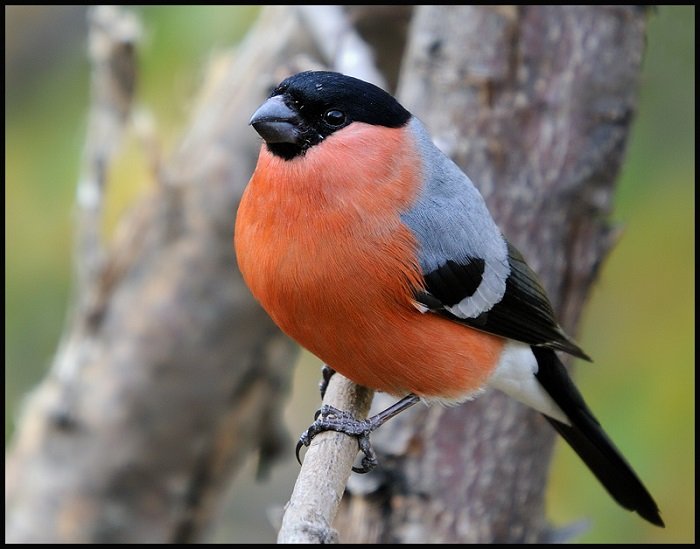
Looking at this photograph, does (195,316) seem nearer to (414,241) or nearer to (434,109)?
(434,109)

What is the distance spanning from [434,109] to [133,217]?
5.72ft

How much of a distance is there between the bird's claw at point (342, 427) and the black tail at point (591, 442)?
783 millimetres

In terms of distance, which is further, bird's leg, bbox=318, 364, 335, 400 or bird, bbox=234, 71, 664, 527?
bird's leg, bbox=318, 364, 335, 400

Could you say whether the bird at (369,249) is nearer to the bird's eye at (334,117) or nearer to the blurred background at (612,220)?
the bird's eye at (334,117)

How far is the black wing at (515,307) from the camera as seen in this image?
8.97 feet

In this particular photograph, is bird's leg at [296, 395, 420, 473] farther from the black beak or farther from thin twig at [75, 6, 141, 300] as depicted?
thin twig at [75, 6, 141, 300]

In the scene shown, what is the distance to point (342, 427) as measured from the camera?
2.56 metres

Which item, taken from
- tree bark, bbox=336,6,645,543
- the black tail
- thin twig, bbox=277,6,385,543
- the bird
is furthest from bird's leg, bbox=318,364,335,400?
the black tail

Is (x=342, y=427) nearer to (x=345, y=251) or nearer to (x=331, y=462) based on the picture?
(x=331, y=462)

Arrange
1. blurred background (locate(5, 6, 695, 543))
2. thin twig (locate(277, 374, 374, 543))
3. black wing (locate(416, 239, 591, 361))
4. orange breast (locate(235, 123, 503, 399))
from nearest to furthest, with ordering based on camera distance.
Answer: thin twig (locate(277, 374, 374, 543)), orange breast (locate(235, 123, 503, 399)), black wing (locate(416, 239, 591, 361)), blurred background (locate(5, 6, 695, 543))

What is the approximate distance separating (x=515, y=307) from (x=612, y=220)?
2.72ft

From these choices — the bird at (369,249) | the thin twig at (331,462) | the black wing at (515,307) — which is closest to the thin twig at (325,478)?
the thin twig at (331,462)

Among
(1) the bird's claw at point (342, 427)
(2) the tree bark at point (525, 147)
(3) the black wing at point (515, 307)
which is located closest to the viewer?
(1) the bird's claw at point (342, 427)

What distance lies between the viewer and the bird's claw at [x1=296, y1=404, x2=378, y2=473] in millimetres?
2562
